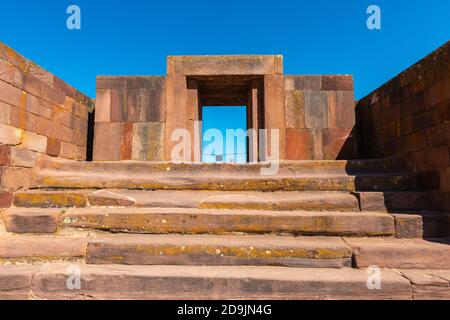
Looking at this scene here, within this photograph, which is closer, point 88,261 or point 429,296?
point 429,296

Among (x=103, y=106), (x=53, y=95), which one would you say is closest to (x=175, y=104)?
(x=103, y=106)

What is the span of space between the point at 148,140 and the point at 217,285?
13.2 feet

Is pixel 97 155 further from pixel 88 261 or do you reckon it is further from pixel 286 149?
pixel 286 149

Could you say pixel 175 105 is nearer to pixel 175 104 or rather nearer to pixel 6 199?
pixel 175 104

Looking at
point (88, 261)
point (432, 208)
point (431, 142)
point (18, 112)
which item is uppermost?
point (18, 112)

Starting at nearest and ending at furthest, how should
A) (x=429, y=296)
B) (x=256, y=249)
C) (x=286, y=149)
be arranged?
1. (x=429, y=296)
2. (x=256, y=249)
3. (x=286, y=149)

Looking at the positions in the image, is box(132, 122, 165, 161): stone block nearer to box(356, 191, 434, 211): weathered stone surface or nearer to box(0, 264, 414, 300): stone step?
box(0, 264, 414, 300): stone step

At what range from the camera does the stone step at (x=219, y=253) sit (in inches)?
96.7

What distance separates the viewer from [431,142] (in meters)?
3.36

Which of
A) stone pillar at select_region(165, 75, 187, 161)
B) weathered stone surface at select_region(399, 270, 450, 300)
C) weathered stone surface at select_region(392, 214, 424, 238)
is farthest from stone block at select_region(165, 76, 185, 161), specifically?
weathered stone surface at select_region(399, 270, 450, 300)

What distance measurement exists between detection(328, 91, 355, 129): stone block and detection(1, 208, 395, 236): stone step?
307 cm

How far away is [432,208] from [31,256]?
14.0ft
